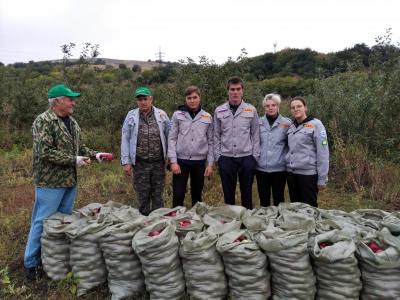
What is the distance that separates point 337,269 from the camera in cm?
271

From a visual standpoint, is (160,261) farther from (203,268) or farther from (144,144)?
(144,144)

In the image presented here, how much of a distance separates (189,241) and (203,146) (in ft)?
4.71

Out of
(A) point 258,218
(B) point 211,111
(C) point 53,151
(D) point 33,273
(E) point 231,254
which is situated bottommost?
(D) point 33,273

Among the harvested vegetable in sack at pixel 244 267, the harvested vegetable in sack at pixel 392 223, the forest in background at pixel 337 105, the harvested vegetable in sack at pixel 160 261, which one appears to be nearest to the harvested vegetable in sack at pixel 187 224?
the harvested vegetable in sack at pixel 160 261

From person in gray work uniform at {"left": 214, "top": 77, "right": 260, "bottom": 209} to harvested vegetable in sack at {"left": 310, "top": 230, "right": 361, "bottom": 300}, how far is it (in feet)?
4.57

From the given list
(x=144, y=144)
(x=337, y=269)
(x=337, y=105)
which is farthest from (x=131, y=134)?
(x=337, y=105)

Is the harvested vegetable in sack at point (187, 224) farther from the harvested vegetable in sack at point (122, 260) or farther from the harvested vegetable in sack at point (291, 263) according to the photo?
the harvested vegetable in sack at point (291, 263)

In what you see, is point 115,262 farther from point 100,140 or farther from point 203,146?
point 100,140

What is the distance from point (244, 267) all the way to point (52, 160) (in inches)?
74.7

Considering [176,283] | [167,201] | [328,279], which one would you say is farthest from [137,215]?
[167,201]

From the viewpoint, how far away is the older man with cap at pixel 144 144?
4141 millimetres

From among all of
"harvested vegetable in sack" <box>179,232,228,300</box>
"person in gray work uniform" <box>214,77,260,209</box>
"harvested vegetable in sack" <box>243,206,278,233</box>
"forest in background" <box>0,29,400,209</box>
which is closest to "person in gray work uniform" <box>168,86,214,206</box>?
"person in gray work uniform" <box>214,77,260,209</box>

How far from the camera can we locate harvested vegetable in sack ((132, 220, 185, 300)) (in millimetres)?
2920

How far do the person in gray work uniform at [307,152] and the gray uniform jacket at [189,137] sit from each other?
889 millimetres
